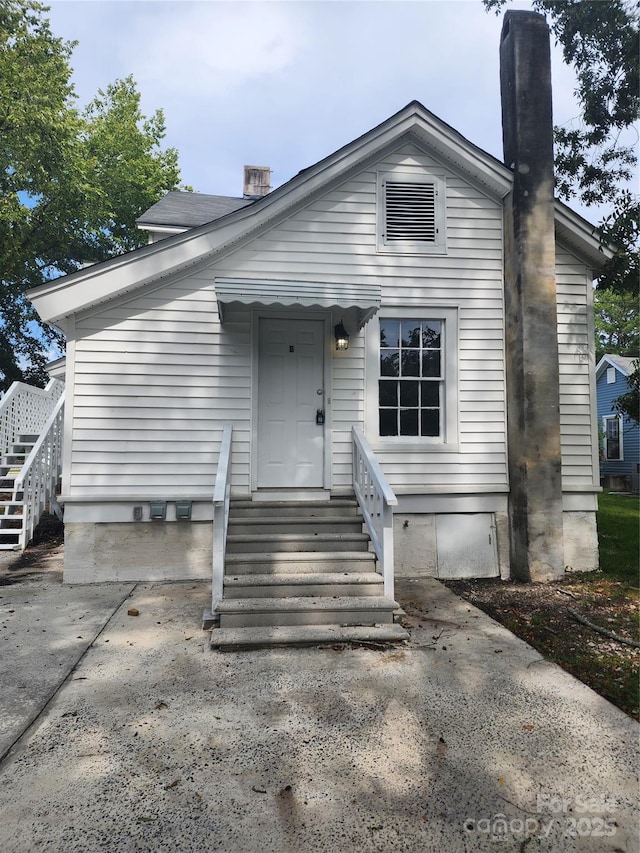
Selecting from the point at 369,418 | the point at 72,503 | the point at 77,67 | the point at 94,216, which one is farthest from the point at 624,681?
the point at 77,67

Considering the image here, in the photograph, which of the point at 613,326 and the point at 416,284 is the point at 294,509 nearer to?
the point at 416,284

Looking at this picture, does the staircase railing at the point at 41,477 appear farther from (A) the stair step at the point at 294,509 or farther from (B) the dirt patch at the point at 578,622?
(B) the dirt patch at the point at 578,622

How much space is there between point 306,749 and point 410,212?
6039 millimetres

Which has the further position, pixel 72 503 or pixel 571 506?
pixel 571 506

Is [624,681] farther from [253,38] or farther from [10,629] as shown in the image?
[253,38]

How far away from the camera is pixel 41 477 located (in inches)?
328

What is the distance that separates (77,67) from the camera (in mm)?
17578

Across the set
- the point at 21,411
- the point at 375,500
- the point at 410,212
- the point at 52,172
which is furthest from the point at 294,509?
the point at 52,172

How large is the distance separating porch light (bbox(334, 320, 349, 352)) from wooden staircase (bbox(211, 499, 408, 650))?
2.11 m

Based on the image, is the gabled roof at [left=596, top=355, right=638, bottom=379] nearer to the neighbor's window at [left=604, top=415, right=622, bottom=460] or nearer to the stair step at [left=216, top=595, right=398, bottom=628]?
the neighbor's window at [left=604, top=415, right=622, bottom=460]

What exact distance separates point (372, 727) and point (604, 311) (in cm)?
3918

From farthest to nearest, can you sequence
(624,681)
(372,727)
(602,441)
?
(602,441) < (624,681) < (372,727)

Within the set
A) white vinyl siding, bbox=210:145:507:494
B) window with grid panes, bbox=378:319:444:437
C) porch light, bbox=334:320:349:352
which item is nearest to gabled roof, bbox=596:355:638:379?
white vinyl siding, bbox=210:145:507:494

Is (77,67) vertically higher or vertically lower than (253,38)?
higher
